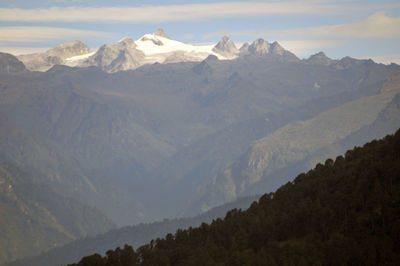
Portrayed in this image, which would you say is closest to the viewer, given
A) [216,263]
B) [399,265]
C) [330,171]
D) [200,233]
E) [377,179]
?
[399,265]

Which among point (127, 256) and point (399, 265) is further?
point (127, 256)

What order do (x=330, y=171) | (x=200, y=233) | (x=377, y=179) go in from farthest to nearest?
1. (x=330, y=171)
2. (x=200, y=233)
3. (x=377, y=179)

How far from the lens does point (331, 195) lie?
160m

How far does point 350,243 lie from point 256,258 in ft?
62.8

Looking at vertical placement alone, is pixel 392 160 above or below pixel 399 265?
above

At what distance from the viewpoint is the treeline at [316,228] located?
414 feet

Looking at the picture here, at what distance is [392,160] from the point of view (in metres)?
163

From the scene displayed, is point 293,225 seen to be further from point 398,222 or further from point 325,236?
point 398,222

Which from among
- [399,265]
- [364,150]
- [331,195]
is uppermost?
[364,150]

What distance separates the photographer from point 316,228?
148 meters

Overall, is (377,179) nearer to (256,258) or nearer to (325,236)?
(325,236)

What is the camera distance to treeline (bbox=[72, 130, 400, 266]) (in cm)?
12612

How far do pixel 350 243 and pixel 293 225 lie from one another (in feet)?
98.3

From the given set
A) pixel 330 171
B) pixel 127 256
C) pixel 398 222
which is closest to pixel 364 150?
pixel 330 171
